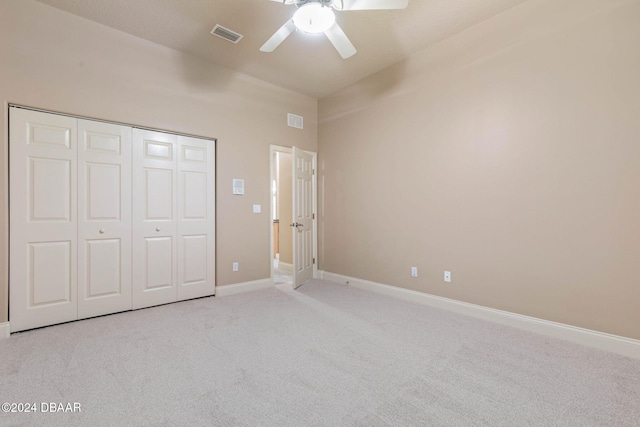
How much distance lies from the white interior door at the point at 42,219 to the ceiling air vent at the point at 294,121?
2741 mm

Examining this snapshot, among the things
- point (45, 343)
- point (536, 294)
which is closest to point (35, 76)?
point (45, 343)

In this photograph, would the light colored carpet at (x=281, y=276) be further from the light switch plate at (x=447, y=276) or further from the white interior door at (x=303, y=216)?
the light switch plate at (x=447, y=276)

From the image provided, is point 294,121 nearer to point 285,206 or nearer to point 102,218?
point 285,206

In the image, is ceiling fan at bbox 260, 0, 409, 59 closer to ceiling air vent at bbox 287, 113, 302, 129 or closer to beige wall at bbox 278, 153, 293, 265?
ceiling air vent at bbox 287, 113, 302, 129

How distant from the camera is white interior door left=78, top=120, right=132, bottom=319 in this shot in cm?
302

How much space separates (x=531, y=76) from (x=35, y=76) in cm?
474

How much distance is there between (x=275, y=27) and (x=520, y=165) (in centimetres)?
290

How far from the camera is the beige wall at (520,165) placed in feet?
7.67

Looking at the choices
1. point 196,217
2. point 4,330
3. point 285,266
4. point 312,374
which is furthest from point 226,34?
point 285,266

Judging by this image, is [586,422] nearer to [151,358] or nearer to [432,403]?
[432,403]

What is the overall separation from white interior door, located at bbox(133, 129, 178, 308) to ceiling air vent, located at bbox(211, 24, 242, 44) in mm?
1320

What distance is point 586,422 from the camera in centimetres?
155

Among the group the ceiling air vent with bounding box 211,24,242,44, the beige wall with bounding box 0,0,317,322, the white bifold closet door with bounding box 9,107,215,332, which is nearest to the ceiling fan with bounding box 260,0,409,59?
the ceiling air vent with bounding box 211,24,242,44

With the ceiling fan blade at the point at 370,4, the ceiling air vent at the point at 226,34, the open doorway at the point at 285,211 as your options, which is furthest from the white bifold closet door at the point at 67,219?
the open doorway at the point at 285,211
